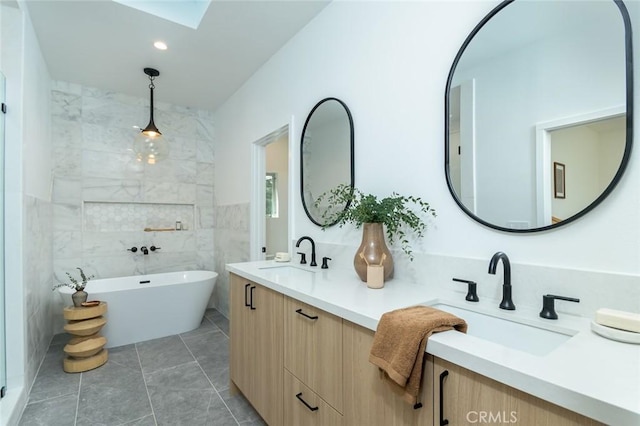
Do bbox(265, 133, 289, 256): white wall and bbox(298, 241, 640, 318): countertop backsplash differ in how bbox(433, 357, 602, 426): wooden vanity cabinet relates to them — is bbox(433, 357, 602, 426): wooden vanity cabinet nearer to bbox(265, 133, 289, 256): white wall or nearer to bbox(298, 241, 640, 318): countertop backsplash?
bbox(298, 241, 640, 318): countertop backsplash

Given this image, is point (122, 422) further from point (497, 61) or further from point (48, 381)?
point (497, 61)

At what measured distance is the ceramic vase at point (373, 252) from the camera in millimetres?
1516

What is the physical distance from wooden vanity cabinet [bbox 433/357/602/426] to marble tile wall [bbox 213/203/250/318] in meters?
2.75

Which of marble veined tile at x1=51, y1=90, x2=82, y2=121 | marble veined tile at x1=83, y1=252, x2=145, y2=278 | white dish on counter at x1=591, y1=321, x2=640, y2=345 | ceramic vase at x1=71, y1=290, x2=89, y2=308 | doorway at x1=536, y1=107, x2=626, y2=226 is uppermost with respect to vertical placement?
marble veined tile at x1=51, y1=90, x2=82, y2=121

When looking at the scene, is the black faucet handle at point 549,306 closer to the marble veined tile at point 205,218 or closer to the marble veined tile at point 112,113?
the marble veined tile at point 205,218

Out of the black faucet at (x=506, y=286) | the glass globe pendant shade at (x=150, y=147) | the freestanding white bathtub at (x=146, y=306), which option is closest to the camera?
the black faucet at (x=506, y=286)

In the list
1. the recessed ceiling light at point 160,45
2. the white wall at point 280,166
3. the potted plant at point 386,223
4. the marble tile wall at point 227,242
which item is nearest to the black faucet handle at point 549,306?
the potted plant at point 386,223

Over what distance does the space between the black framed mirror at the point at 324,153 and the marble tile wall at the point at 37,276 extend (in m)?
2.04

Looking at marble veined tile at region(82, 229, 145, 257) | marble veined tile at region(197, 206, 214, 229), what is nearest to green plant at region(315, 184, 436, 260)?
marble veined tile at region(197, 206, 214, 229)

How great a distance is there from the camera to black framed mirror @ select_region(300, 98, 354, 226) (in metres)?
2.00

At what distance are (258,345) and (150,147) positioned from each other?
283 cm

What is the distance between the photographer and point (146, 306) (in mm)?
3053

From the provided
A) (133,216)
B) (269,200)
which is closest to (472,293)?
(269,200)

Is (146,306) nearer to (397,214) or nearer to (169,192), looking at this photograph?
(169,192)
